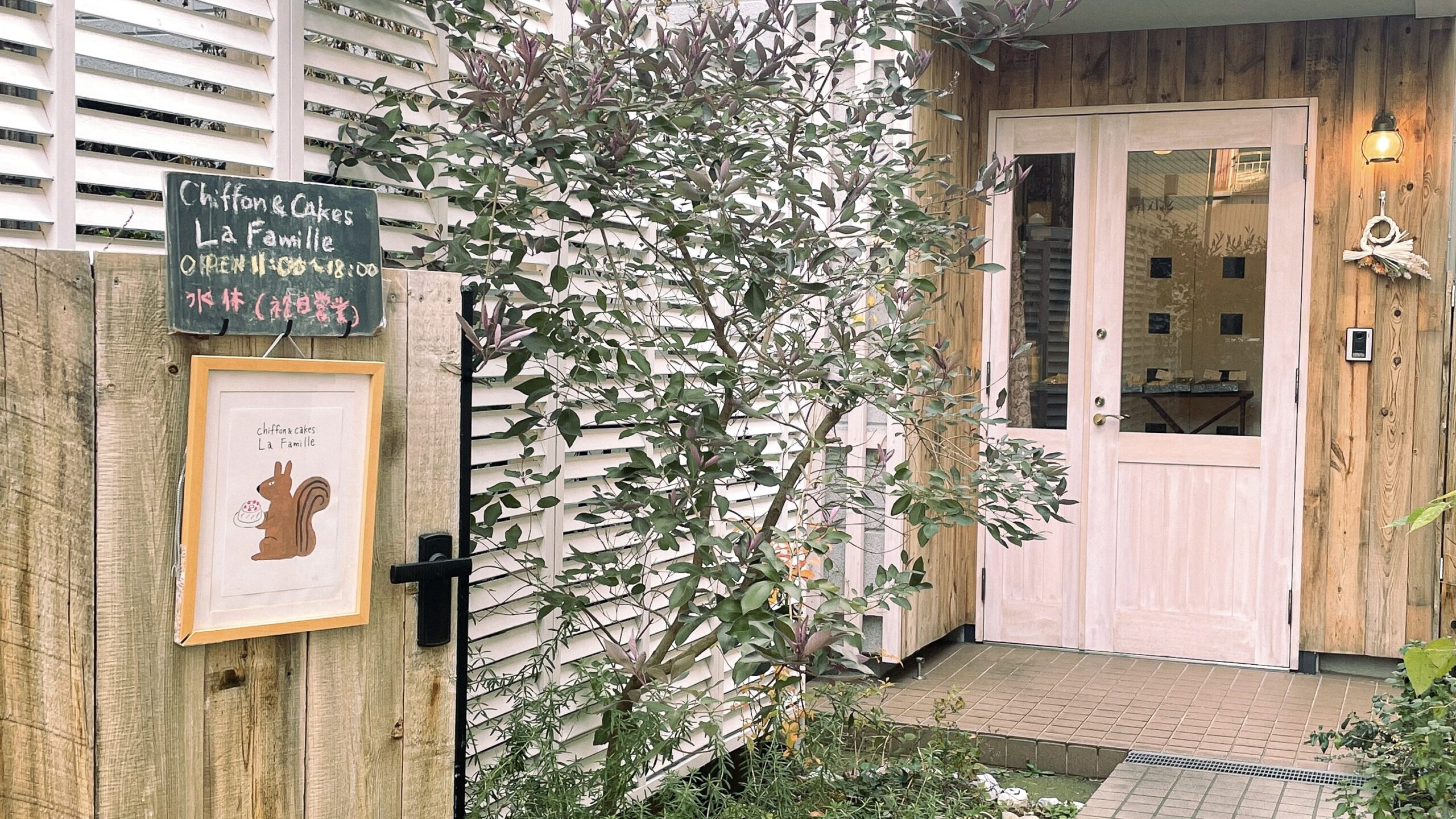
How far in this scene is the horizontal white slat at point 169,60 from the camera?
192cm

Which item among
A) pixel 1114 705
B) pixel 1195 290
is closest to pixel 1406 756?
pixel 1114 705

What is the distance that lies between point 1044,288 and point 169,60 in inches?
174

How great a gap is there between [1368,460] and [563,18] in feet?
13.1

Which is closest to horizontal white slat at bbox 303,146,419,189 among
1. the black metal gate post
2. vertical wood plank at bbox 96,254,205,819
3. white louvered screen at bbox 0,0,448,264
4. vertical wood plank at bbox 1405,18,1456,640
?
white louvered screen at bbox 0,0,448,264

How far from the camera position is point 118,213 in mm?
1951

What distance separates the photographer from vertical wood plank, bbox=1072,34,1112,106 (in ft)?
18.7

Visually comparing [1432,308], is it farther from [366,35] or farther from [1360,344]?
[366,35]

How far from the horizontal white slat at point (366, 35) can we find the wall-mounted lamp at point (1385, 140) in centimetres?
422

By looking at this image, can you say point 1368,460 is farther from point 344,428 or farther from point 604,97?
point 344,428

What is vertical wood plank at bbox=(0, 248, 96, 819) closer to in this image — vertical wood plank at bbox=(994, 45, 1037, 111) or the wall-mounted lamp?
vertical wood plank at bbox=(994, 45, 1037, 111)

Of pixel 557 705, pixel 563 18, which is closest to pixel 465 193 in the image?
pixel 563 18

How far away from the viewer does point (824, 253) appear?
2.48 meters

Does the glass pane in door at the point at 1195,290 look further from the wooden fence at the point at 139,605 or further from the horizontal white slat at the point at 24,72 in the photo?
the horizontal white slat at the point at 24,72

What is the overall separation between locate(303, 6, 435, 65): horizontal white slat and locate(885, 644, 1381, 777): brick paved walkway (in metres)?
2.70
